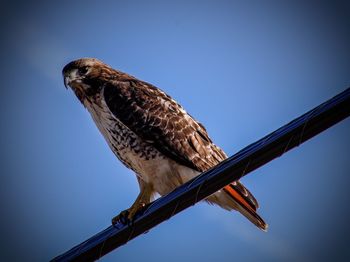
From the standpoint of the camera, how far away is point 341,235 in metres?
13.3

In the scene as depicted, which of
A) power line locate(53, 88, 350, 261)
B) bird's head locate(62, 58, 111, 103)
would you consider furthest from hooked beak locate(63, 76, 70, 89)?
power line locate(53, 88, 350, 261)

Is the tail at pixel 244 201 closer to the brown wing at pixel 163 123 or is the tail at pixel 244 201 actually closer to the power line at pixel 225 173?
the brown wing at pixel 163 123

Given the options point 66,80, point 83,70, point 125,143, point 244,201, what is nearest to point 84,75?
point 83,70

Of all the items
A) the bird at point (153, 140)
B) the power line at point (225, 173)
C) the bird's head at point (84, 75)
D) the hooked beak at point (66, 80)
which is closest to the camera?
the power line at point (225, 173)

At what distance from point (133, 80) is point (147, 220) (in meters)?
2.84

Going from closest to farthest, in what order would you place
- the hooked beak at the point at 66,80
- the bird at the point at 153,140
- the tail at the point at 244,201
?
1. the tail at the point at 244,201
2. the bird at the point at 153,140
3. the hooked beak at the point at 66,80

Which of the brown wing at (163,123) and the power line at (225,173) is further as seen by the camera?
the brown wing at (163,123)

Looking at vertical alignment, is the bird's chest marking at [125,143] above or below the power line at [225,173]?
above

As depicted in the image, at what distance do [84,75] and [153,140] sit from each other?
127 centimetres

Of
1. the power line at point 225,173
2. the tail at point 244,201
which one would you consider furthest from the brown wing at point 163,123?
the power line at point 225,173

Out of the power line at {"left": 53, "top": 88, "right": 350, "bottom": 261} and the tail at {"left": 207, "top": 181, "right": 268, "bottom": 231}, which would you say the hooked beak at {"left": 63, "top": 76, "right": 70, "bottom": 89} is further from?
the power line at {"left": 53, "top": 88, "right": 350, "bottom": 261}

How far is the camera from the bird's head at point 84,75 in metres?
6.35

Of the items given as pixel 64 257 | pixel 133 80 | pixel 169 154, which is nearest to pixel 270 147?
pixel 64 257

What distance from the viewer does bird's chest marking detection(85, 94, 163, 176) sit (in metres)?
5.80
